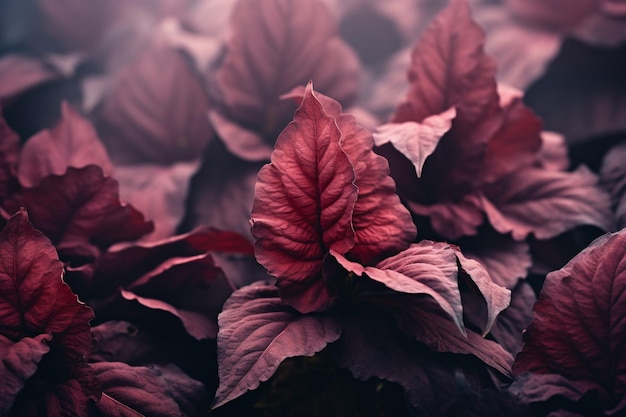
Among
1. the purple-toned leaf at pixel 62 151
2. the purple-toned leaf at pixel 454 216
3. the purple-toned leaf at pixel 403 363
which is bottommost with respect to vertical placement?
the purple-toned leaf at pixel 403 363

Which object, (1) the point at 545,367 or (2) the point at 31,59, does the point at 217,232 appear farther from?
(2) the point at 31,59

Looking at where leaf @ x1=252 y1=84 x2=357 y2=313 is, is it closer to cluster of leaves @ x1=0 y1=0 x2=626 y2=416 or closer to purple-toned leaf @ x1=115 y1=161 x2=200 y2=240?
cluster of leaves @ x1=0 y1=0 x2=626 y2=416

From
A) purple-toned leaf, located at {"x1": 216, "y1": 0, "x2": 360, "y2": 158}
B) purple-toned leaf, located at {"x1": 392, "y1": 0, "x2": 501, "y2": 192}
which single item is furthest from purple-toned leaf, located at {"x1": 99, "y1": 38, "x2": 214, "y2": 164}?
purple-toned leaf, located at {"x1": 392, "y1": 0, "x2": 501, "y2": 192}

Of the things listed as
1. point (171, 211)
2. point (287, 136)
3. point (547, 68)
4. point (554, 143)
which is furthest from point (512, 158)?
point (171, 211)

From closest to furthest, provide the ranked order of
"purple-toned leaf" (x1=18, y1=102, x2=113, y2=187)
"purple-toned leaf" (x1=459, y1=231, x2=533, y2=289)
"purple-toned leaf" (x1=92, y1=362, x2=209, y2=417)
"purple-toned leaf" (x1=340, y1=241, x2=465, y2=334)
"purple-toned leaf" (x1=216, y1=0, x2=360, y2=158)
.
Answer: "purple-toned leaf" (x1=340, y1=241, x2=465, y2=334), "purple-toned leaf" (x1=92, y1=362, x2=209, y2=417), "purple-toned leaf" (x1=459, y1=231, x2=533, y2=289), "purple-toned leaf" (x1=18, y1=102, x2=113, y2=187), "purple-toned leaf" (x1=216, y1=0, x2=360, y2=158)

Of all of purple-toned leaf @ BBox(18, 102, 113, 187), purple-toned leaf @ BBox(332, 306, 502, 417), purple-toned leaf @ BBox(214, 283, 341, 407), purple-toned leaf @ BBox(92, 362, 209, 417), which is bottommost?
purple-toned leaf @ BBox(92, 362, 209, 417)

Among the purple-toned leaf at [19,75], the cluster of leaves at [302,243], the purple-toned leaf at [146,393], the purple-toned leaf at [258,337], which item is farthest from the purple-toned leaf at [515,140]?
the purple-toned leaf at [19,75]

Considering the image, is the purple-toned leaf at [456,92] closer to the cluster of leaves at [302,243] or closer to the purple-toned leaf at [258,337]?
the cluster of leaves at [302,243]
